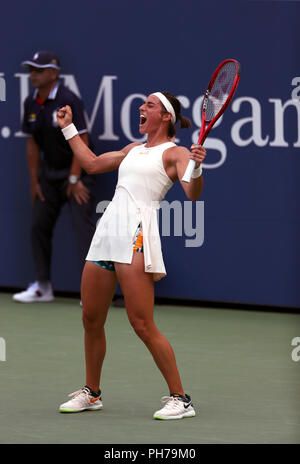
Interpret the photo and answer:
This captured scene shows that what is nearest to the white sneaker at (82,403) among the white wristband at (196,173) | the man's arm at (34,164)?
the white wristband at (196,173)

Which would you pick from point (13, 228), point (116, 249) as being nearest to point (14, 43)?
point (13, 228)

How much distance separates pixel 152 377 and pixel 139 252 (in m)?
1.29

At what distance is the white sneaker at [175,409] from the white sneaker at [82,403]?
1.17 feet

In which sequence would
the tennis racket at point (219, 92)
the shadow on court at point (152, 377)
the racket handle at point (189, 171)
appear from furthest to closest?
1. the tennis racket at point (219, 92)
2. the shadow on court at point (152, 377)
3. the racket handle at point (189, 171)

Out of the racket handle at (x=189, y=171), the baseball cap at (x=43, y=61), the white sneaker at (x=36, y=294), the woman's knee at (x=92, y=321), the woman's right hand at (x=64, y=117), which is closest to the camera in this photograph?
the racket handle at (x=189, y=171)

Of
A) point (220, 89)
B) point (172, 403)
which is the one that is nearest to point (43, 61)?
point (220, 89)

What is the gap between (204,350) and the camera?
7465mm

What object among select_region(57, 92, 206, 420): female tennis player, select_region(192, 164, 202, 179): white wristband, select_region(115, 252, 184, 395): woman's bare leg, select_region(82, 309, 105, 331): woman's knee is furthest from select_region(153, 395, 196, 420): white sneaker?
select_region(192, 164, 202, 179): white wristband

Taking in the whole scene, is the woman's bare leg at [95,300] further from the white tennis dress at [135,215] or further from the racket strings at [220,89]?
the racket strings at [220,89]

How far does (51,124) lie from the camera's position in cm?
898

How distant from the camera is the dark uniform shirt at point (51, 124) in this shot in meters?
8.91

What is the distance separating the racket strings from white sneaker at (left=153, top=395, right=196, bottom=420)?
57.3 inches

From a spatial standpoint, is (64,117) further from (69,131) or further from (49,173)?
(49,173)

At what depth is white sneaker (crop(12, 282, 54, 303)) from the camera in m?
9.23
